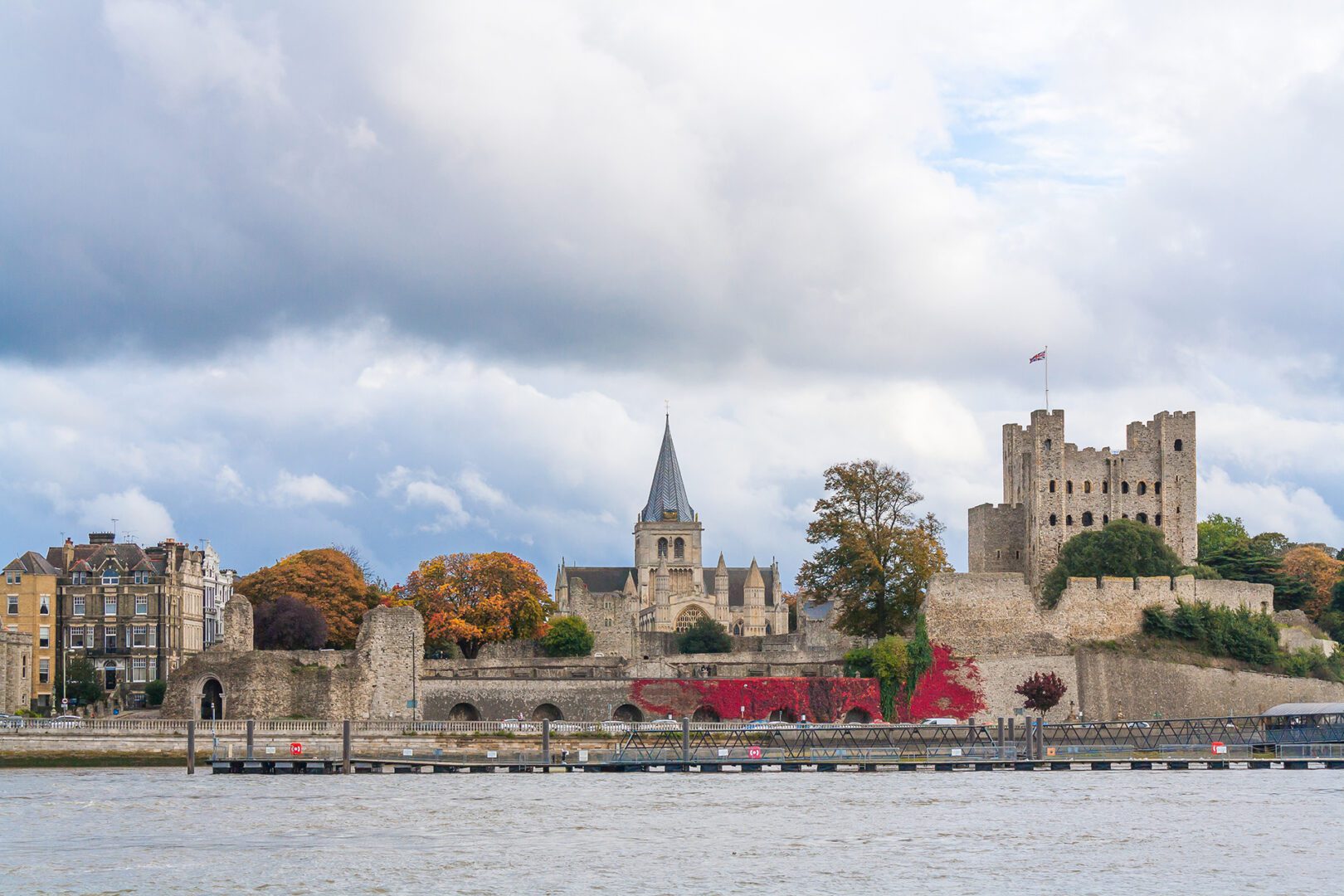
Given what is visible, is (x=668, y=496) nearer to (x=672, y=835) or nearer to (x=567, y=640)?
(x=567, y=640)

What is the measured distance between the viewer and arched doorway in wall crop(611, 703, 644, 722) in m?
69.4

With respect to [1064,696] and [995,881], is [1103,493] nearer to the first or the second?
[1064,696]

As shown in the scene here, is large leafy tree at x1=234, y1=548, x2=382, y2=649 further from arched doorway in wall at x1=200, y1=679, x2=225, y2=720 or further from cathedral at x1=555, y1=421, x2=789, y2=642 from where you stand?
cathedral at x1=555, y1=421, x2=789, y2=642

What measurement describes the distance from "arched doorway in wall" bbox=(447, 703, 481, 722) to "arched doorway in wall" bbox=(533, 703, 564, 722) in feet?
6.19

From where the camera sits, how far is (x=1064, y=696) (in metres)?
67.3

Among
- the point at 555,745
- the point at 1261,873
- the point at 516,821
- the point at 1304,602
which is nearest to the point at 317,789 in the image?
the point at 516,821

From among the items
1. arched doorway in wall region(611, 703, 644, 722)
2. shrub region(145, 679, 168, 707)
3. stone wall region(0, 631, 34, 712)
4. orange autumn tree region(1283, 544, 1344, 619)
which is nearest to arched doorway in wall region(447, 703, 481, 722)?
arched doorway in wall region(611, 703, 644, 722)

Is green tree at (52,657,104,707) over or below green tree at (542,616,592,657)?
below

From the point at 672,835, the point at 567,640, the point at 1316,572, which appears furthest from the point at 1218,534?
the point at 672,835

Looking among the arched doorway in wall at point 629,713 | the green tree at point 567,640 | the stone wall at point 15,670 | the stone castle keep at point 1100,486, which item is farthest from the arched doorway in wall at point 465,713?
the stone castle keep at point 1100,486

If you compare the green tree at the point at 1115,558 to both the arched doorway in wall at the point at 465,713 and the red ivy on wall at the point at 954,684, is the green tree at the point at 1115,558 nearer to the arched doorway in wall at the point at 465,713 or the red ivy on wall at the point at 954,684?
the red ivy on wall at the point at 954,684

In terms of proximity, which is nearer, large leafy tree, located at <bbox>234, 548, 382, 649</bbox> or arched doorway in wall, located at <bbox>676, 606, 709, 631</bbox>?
large leafy tree, located at <bbox>234, 548, 382, 649</bbox>

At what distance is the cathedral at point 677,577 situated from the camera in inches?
6491

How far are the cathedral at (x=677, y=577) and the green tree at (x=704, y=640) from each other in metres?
56.6
